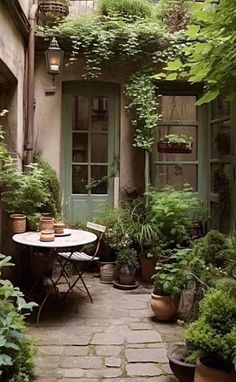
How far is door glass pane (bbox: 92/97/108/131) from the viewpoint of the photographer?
6.37 meters

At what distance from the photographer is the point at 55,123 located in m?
6.09

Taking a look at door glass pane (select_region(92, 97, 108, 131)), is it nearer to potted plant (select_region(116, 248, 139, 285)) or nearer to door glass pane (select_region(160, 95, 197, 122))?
door glass pane (select_region(160, 95, 197, 122))

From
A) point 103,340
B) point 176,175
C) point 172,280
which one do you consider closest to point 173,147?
point 176,175

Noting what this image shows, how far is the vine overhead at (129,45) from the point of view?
571cm

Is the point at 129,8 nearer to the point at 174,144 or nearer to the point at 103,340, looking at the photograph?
the point at 174,144

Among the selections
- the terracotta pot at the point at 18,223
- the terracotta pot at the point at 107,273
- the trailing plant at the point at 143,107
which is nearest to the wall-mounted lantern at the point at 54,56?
the trailing plant at the point at 143,107

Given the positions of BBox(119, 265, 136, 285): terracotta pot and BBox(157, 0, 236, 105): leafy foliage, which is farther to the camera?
BBox(119, 265, 136, 285): terracotta pot

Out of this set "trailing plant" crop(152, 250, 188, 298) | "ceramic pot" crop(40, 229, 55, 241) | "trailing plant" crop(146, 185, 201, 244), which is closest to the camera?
"trailing plant" crop(152, 250, 188, 298)

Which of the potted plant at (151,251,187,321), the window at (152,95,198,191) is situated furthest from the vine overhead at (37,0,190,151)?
the potted plant at (151,251,187,321)

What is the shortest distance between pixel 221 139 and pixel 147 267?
5.96 ft

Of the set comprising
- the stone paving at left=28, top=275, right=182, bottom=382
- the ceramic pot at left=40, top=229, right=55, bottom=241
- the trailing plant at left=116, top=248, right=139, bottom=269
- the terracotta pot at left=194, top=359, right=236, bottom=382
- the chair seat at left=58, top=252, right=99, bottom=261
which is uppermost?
the ceramic pot at left=40, top=229, right=55, bottom=241

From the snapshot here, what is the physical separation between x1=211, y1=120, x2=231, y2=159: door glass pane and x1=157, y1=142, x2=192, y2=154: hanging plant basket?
349 mm

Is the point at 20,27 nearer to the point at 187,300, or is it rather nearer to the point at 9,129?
the point at 9,129

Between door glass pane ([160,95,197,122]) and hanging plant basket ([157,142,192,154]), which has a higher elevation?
door glass pane ([160,95,197,122])
